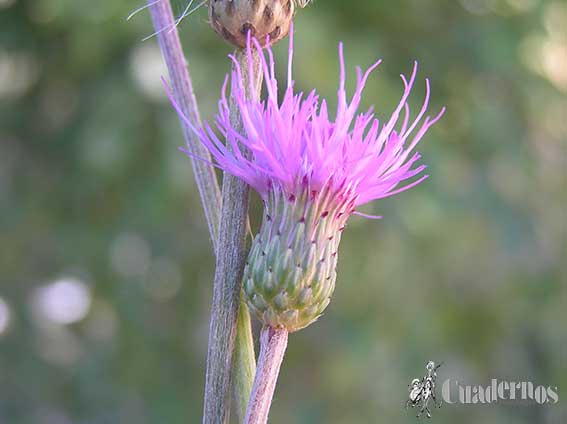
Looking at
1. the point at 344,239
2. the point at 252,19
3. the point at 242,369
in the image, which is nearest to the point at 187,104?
the point at 252,19

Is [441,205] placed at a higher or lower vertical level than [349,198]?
higher

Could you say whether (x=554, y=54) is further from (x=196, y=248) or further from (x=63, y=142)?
(x=63, y=142)

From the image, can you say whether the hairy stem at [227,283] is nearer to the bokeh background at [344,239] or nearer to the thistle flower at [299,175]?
the thistle flower at [299,175]

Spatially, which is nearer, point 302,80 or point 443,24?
point 302,80

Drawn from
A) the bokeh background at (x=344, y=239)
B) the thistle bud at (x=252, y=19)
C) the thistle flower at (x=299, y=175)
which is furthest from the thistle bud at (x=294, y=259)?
the bokeh background at (x=344, y=239)

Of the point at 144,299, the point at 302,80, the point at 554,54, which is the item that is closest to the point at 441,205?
the point at 302,80

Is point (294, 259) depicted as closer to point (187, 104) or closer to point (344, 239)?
point (187, 104)
